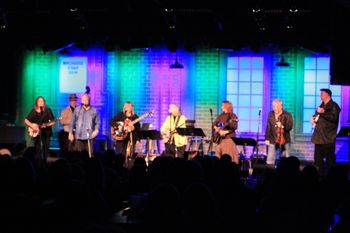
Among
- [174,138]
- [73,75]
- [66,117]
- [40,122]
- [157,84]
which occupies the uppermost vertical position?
[73,75]

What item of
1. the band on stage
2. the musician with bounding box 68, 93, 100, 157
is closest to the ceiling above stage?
the band on stage

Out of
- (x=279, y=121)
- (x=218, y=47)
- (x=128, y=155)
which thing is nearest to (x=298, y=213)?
(x=279, y=121)

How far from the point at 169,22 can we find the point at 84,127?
14.7ft

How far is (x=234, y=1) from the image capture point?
17344mm

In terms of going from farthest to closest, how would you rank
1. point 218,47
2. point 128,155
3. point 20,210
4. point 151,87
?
point 151,87
point 218,47
point 128,155
point 20,210

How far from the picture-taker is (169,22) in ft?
61.1

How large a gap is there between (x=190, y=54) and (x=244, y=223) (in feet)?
45.1

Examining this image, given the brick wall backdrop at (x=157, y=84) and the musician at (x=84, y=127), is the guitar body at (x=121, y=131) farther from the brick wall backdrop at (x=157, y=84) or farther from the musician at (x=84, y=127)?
the brick wall backdrop at (x=157, y=84)

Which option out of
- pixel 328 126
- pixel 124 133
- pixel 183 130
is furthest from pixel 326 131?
pixel 124 133

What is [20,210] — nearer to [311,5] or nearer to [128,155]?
[128,155]

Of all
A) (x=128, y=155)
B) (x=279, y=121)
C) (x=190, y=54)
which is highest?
(x=190, y=54)

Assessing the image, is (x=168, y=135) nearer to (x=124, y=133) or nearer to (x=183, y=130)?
(x=183, y=130)

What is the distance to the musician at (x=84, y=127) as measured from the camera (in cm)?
1623

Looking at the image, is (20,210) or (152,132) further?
(152,132)
